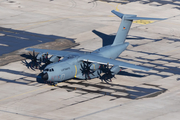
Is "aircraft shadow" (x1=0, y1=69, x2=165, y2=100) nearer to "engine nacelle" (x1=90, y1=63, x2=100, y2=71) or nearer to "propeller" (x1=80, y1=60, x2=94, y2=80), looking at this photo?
"propeller" (x1=80, y1=60, x2=94, y2=80)

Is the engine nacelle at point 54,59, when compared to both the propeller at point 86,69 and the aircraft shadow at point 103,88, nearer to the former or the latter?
the aircraft shadow at point 103,88

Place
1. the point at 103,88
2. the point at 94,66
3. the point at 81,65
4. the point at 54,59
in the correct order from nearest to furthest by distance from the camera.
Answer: the point at 103,88
the point at 81,65
the point at 94,66
the point at 54,59

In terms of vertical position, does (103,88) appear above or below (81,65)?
below

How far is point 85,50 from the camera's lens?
6356 cm

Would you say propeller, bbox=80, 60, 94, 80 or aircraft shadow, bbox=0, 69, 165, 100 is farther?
propeller, bbox=80, 60, 94, 80

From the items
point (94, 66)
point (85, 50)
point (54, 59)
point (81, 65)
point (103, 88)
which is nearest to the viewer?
point (103, 88)

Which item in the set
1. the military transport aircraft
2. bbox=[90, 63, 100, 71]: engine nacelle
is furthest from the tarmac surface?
bbox=[90, 63, 100, 71]: engine nacelle

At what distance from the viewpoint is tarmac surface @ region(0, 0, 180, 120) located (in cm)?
4131

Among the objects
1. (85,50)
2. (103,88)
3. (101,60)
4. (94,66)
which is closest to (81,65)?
(94,66)

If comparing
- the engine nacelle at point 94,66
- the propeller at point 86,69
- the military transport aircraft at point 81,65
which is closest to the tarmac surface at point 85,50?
the propeller at point 86,69

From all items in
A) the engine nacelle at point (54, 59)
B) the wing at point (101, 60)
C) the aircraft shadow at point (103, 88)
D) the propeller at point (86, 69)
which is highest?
the wing at point (101, 60)

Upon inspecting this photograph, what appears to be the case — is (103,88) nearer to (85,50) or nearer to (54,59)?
(54,59)

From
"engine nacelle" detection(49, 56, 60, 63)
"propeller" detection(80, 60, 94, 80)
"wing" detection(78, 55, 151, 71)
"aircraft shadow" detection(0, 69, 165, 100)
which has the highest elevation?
"wing" detection(78, 55, 151, 71)

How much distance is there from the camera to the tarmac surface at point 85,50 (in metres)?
41.3
